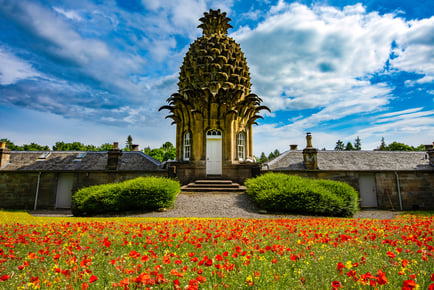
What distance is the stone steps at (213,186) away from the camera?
16.5 metres

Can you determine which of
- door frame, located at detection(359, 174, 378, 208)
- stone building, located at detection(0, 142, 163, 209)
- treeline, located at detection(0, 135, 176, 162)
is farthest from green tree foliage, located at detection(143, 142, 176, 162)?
door frame, located at detection(359, 174, 378, 208)

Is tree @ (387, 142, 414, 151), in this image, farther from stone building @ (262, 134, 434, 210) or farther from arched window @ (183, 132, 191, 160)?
arched window @ (183, 132, 191, 160)

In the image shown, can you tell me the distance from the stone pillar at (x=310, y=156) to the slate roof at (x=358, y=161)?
51 cm

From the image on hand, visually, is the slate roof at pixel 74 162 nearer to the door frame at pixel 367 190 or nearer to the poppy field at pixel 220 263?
the poppy field at pixel 220 263

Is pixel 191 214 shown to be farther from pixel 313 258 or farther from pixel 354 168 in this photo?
pixel 354 168

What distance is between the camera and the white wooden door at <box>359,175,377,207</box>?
20281 mm

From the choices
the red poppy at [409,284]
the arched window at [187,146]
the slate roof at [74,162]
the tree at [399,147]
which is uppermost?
the tree at [399,147]

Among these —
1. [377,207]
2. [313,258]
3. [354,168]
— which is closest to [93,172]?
[313,258]

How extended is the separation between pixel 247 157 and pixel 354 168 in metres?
9.04

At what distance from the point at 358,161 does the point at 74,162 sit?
2558 cm

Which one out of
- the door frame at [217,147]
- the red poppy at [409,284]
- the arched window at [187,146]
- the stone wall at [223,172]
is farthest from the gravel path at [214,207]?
the red poppy at [409,284]

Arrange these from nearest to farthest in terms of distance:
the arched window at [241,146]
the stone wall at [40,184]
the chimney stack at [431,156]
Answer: the stone wall at [40,184], the chimney stack at [431,156], the arched window at [241,146]

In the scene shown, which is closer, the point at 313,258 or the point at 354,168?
the point at 313,258

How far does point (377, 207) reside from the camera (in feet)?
65.7
